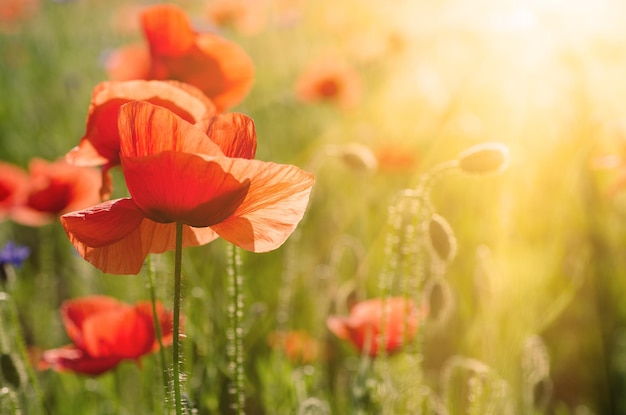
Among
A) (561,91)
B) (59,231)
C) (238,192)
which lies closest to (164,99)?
(238,192)

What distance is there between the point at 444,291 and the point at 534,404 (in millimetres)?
407

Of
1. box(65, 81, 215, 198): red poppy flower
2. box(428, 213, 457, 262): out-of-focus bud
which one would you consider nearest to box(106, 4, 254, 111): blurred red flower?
box(65, 81, 215, 198): red poppy flower

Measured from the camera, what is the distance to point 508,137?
283 cm

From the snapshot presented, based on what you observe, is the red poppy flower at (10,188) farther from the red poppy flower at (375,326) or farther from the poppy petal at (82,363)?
the red poppy flower at (375,326)

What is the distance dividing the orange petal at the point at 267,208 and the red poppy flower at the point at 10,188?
1.10 metres

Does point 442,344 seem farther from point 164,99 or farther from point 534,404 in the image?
point 164,99

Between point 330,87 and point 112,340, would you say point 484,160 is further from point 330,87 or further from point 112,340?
point 330,87

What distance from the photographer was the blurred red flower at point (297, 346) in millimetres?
1575

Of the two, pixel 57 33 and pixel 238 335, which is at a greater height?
pixel 57 33

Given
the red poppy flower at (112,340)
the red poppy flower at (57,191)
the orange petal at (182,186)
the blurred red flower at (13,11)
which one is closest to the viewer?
the orange petal at (182,186)

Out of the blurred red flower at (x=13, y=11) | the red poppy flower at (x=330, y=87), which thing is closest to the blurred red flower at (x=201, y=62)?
the red poppy flower at (x=330, y=87)

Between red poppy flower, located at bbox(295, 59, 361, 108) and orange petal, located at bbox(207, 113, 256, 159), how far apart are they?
226cm

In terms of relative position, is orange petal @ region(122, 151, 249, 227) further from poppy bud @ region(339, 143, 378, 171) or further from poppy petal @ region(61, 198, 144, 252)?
poppy bud @ region(339, 143, 378, 171)

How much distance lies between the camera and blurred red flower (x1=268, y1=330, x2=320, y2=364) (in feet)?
5.17
